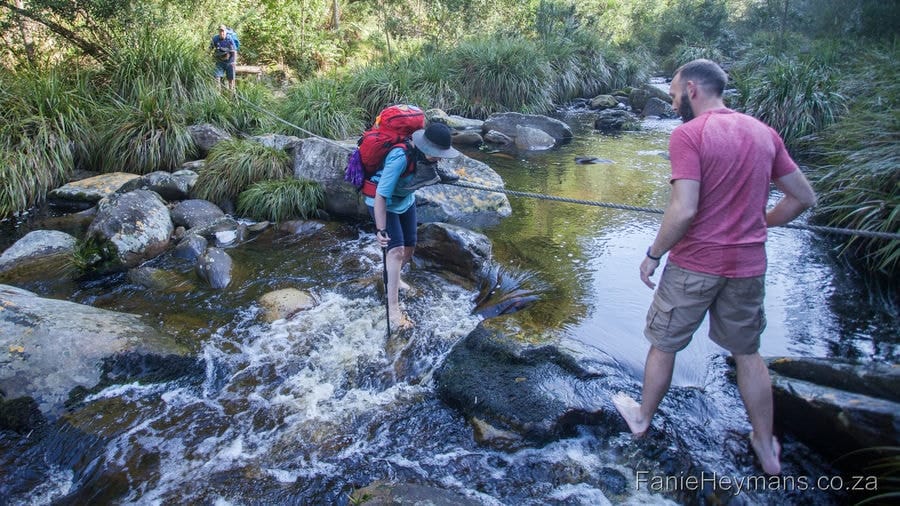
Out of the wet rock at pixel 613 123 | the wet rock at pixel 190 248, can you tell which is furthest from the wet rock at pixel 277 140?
the wet rock at pixel 613 123

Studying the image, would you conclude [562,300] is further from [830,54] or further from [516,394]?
[830,54]

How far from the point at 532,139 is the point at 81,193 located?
26.9 ft

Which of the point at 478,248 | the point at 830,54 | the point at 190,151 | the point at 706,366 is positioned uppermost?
the point at 830,54

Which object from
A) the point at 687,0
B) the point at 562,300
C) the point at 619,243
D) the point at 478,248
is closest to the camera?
the point at 562,300

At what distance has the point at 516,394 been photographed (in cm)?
357

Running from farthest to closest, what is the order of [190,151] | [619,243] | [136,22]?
[136,22], [190,151], [619,243]

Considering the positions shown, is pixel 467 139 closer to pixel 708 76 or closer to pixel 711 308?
pixel 708 76

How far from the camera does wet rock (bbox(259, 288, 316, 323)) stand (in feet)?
16.1

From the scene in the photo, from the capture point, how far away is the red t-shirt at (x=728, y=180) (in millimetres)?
2531

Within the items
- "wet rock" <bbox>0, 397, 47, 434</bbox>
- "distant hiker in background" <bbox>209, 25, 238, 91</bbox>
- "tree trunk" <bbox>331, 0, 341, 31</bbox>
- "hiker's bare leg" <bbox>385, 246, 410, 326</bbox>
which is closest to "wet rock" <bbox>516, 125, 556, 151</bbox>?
"distant hiker in background" <bbox>209, 25, 238, 91</bbox>

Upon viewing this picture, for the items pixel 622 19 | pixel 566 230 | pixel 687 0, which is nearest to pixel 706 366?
pixel 566 230

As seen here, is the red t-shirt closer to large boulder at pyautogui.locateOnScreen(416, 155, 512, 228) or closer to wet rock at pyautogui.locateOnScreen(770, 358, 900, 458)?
wet rock at pyautogui.locateOnScreen(770, 358, 900, 458)

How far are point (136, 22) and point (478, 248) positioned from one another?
26.4 ft

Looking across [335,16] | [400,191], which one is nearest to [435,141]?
[400,191]
